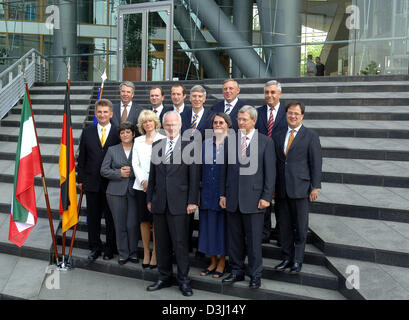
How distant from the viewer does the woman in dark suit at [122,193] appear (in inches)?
195

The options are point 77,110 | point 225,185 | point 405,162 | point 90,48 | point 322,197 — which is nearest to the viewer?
point 225,185

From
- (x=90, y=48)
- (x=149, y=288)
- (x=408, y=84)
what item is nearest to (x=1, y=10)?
(x=90, y=48)

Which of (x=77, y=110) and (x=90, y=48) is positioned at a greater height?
(x=90, y=48)

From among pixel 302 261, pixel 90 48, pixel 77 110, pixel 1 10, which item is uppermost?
pixel 1 10

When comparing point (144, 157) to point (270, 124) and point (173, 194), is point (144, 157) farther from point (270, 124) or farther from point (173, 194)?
point (270, 124)

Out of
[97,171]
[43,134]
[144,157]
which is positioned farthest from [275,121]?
[43,134]

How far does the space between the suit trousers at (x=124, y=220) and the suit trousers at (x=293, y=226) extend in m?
1.68

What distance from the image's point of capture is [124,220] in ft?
16.4

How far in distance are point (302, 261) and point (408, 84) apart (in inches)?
257

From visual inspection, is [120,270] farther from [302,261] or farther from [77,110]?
[77,110]

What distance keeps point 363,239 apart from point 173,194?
214 cm

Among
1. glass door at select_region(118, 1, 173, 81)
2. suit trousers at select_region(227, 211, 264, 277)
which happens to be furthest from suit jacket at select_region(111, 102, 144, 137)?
glass door at select_region(118, 1, 173, 81)

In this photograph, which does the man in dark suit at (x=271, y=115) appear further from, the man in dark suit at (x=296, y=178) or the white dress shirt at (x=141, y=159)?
the white dress shirt at (x=141, y=159)

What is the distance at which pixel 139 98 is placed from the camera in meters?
10.9
